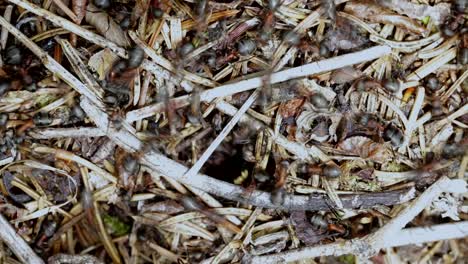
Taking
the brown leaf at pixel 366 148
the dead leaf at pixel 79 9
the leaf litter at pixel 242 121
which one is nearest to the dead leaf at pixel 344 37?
the leaf litter at pixel 242 121

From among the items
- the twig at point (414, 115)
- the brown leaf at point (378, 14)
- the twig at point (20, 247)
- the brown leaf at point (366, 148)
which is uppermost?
the brown leaf at point (378, 14)

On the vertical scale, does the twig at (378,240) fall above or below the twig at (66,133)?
below

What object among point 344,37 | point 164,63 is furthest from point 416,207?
point 164,63

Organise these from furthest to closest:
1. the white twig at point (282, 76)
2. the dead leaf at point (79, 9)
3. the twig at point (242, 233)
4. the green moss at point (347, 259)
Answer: the green moss at point (347, 259) → the twig at point (242, 233) → the dead leaf at point (79, 9) → the white twig at point (282, 76)

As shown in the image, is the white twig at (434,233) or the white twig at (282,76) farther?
the white twig at (434,233)

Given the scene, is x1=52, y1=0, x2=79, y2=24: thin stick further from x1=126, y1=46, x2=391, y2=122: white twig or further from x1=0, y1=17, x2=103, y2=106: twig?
x1=126, y1=46, x2=391, y2=122: white twig

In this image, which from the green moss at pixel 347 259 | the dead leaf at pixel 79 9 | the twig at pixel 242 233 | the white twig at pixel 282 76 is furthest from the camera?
the green moss at pixel 347 259

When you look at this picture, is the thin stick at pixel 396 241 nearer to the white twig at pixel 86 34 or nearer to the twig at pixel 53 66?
the white twig at pixel 86 34
